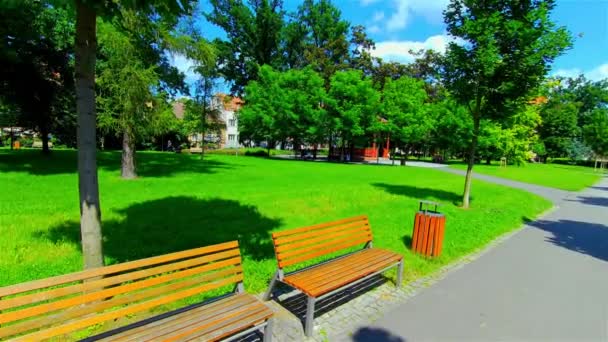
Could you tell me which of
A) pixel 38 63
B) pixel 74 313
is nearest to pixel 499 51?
pixel 74 313

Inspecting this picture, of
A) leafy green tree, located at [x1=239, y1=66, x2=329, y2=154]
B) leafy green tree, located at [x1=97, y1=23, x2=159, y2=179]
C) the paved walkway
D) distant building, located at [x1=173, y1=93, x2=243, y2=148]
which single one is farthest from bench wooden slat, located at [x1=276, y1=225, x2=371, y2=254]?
leafy green tree, located at [x1=239, y1=66, x2=329, y2=154]

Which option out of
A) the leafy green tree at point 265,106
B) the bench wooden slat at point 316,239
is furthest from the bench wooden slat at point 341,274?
the leafy green tree at point 265,106

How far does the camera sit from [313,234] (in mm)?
4262

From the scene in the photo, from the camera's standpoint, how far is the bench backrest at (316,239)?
149 inches

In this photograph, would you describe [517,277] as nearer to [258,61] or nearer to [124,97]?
[124,97]

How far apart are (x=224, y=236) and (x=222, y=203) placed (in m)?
2.95

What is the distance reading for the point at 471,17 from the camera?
9578 millimetres

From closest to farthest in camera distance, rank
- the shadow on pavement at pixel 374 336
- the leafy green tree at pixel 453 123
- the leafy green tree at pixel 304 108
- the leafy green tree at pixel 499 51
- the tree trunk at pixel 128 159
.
→ the shadow on pavement at pixel 374 336 < the leafy green tree at pixel 499 51 < the tree trunk at pixel 128 159 < the leafy green tree at pixel 304 108 < the leafy green tree at pixel 453 123

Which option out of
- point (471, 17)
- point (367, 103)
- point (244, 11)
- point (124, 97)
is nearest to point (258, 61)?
point (244, 11)

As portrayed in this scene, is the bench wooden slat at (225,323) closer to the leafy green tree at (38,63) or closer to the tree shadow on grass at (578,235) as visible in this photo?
the tree shadow on grass at (578,235)

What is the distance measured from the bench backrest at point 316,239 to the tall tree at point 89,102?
195 centimetres

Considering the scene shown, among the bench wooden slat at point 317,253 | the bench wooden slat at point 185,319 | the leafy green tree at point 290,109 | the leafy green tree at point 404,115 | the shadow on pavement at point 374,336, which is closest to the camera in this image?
the bench wooden slat at point 185,319

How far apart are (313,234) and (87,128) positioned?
286 cm

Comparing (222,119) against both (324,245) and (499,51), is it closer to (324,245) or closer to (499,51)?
(499,51)
